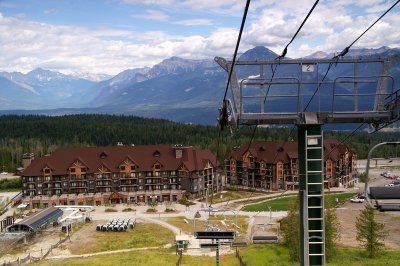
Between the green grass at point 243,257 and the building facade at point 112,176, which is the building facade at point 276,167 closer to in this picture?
the building facade at point 112,176

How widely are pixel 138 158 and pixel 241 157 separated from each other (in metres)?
24.3

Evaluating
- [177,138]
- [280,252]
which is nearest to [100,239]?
[280,252]

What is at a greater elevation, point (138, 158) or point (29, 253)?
point (138, 158)

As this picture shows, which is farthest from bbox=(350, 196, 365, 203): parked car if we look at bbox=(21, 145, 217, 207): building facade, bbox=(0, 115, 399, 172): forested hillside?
bbox=(0, 115, 399, 172): forested hillside

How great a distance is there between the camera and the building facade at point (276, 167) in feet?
307

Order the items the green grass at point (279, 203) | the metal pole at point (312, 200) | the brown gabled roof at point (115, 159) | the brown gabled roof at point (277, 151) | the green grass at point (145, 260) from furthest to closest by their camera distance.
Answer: the brown gabled roof at point (277, 151) < the brown gabled roof at point (115, 159) < the green grass at point (279, 203) < the green grass at point (145, 260) < the metal pole at point (312, 200)

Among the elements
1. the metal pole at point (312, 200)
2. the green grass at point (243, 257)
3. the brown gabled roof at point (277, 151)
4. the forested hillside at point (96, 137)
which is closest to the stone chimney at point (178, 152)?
the brown gabled roof at point (277, 151)

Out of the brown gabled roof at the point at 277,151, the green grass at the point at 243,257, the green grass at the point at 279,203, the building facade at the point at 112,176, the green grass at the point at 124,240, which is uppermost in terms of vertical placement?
the brown gabled roof at the point at 277,151

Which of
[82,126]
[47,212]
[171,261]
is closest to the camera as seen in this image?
[171,261]

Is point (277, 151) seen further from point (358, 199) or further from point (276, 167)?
point (358, 199)

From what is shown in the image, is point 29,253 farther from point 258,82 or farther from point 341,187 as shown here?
point 341,187

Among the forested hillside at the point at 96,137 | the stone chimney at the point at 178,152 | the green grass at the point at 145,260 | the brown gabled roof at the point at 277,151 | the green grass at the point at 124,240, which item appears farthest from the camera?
the forested hillside at the point at 96,137

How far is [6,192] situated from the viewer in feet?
330

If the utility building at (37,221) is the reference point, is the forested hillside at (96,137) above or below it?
above
